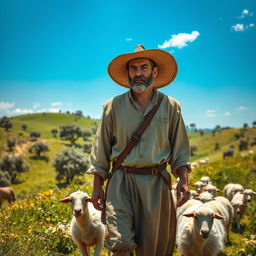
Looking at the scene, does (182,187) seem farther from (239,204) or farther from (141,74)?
(239,204)

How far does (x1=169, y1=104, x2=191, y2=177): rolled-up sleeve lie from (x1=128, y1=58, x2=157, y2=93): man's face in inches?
20.8

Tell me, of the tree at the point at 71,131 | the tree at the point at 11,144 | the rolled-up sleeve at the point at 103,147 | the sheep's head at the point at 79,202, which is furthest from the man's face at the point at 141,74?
the tree at the point at 71,131

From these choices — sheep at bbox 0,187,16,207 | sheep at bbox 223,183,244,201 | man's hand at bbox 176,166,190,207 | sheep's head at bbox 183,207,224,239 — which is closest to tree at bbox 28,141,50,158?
sheep at bbox 0,187,16,207

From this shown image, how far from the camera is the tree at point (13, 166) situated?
179ft

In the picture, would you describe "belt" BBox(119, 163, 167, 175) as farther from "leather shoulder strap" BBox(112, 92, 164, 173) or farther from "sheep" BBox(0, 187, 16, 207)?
"sheep" BBox(0, 187, 16, 207)

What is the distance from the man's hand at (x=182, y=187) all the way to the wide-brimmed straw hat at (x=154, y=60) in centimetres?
145

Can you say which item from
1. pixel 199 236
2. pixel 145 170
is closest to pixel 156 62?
pixel 145 170

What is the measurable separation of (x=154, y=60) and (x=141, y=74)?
0.48m

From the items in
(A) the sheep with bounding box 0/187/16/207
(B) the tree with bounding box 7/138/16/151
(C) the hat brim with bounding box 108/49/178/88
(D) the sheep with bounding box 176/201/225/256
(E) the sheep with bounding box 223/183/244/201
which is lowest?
(A) the sheep with bounding box 0/187/16/207

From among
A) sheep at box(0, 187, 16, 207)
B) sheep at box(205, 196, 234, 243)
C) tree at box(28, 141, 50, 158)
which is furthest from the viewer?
tree at box(28, 141, 50, 158)

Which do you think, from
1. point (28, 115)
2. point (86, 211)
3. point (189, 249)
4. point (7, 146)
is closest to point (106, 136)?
point (86, 211)

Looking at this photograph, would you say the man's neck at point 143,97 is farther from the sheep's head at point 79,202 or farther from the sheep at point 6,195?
the sheep at point 6,195

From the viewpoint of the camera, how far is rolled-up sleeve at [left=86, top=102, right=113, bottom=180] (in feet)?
11.8

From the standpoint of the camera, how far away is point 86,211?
5.37m
